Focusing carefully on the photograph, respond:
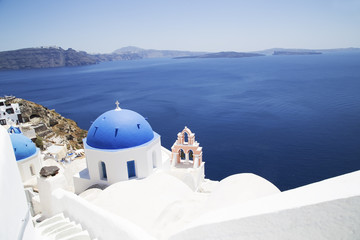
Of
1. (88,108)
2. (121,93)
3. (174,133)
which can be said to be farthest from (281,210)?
(121,93)

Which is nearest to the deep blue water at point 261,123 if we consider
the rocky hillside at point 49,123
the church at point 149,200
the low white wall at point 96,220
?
the rocky hillside at point 49,123

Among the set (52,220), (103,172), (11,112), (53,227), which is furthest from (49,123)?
(53,227)

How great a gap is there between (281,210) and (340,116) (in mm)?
43528

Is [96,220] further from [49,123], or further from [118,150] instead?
[49,123]

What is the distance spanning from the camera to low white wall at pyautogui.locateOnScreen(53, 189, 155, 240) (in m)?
4.55

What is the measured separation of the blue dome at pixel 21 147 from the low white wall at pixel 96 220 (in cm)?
856

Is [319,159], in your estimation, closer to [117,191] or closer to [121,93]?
[117,191]

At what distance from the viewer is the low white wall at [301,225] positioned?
1.91m

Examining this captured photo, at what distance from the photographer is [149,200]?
802 cm

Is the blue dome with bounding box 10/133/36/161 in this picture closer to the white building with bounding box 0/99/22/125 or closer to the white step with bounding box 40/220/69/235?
the white step with bounding box 40/220/69/235

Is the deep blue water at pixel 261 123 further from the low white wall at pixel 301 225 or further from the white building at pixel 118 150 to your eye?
the low white wall at pixel 301 225

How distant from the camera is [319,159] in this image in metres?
26.6

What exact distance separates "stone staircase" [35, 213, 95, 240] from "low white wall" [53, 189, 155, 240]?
17 centimetres

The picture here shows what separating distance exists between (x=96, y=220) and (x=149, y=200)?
2794mm
